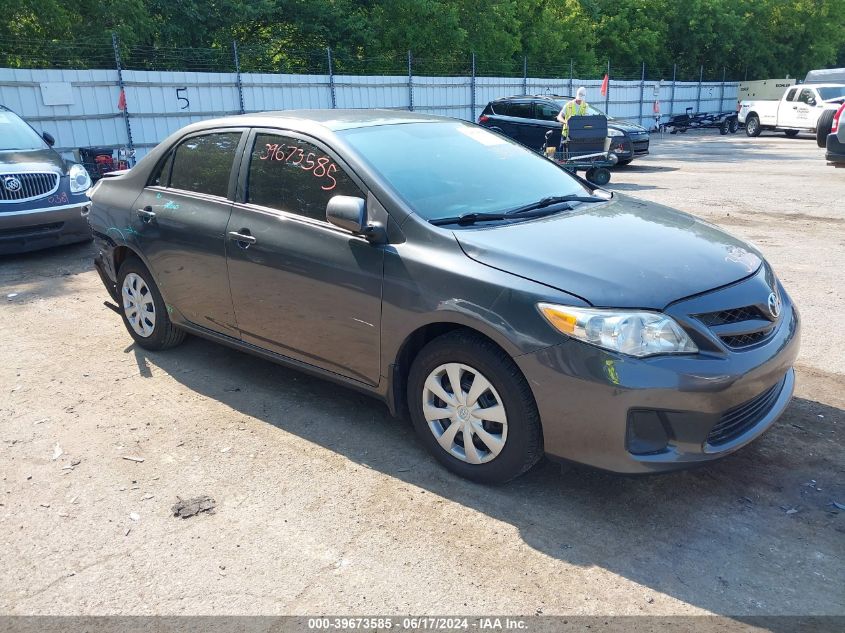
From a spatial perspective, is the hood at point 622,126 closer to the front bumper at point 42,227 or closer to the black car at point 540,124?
the black car at point 540,124

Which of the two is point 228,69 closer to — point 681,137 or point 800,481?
point 681,137

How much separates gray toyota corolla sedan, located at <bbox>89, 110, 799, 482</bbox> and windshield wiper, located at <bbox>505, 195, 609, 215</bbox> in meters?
0.02

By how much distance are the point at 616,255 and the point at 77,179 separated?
722 cm

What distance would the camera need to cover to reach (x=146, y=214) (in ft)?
16.0

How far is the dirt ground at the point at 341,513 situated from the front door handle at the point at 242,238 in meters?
0.98

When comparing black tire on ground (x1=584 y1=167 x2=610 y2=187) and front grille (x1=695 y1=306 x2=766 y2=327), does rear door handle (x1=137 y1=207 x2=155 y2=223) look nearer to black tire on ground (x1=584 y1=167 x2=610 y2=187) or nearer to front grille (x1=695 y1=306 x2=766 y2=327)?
front grille (x1=695 y1=306 x2=766 y2=327)

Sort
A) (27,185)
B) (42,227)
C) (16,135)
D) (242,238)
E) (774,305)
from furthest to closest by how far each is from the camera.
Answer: (16,135) → (42,227) → (27,185) → (242,238) → (774,305)

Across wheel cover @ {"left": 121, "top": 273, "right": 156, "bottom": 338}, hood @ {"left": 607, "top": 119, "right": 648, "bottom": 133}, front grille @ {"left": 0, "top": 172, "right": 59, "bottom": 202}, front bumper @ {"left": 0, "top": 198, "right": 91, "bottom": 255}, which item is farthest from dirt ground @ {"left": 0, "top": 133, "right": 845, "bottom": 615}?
hood @ {"left": 607, "top": 119, "right": 648, "bottom": 133}

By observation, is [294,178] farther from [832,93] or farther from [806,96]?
[806,96]

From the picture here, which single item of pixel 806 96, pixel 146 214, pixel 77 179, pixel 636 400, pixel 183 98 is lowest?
pixel 806 96

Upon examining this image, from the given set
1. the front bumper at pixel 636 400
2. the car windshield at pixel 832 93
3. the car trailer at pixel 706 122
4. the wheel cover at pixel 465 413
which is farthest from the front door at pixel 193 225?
the car trailer at pixel 706 122

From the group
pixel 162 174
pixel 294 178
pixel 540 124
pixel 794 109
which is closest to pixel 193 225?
pixel 162 174

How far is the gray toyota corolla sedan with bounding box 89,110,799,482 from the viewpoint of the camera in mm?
3008

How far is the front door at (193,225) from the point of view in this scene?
4.45 m
